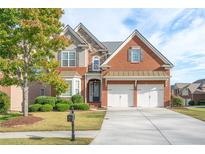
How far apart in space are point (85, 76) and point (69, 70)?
1.69m

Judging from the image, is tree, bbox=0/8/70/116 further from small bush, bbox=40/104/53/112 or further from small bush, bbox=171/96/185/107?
small bush, bbox=171/96/185/107

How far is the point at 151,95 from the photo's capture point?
33062mm

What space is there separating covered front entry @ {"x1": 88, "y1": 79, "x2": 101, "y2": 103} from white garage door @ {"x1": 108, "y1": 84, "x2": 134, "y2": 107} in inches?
104

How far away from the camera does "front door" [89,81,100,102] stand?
35562 millimetres

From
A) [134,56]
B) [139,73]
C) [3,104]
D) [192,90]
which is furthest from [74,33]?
[192,90]

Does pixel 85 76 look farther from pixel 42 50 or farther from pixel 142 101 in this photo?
pixel 42 50

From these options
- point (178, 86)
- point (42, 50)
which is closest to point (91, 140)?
point (42, 50)

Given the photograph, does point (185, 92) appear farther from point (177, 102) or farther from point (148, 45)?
point (148, 45)

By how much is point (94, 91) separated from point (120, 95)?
3.72m

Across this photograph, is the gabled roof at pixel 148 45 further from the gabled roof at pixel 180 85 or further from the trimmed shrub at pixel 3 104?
the gabled roof at pixel 180 85

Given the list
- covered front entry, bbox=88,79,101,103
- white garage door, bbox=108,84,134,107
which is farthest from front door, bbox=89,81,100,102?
white garage door, bbox=108,84,134,107

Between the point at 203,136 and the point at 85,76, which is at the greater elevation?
the point at 85,76

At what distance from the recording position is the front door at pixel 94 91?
35.6 metres
